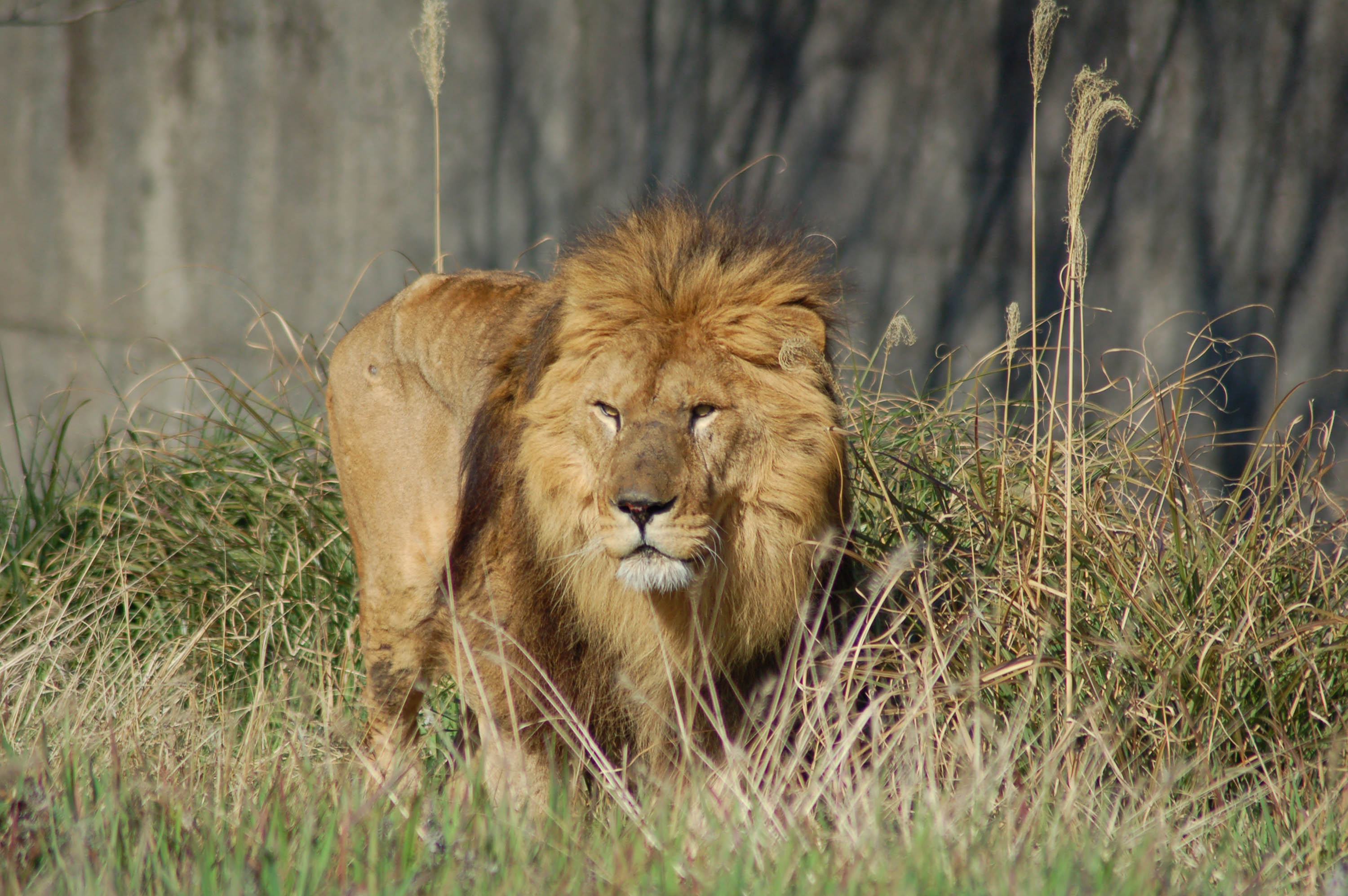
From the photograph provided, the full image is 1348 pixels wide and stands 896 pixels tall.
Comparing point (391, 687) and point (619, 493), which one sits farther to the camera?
point (391, 687)

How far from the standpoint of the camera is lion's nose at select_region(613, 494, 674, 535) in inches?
83.2

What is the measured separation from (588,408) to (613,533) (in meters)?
0.29

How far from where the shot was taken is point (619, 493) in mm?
2121

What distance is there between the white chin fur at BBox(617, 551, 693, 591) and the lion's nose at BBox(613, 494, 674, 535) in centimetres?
6

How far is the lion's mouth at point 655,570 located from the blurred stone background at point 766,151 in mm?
2767

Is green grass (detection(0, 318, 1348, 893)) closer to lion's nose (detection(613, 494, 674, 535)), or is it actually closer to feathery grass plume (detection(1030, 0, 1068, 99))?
lion's nose (detection(613, 494, 674, 535))

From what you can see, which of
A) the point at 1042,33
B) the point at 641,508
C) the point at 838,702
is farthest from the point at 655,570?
the point at 1042,33

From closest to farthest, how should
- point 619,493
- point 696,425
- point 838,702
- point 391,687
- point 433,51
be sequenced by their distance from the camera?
1. point 619,493
2. point 696,425
3. point 838,702
4. point 391,687
5. point 433,51

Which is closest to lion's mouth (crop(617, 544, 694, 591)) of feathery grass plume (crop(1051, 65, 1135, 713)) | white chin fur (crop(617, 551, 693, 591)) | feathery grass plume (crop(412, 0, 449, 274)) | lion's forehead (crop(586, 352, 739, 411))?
white chin fur (crop(617, 551, 693, 591))

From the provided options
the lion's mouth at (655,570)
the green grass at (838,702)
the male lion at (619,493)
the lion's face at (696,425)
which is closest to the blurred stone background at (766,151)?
the green grass at (838,702)

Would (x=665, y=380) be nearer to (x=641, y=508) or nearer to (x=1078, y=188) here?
(x=641, y=508)

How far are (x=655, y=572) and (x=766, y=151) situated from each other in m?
3.44

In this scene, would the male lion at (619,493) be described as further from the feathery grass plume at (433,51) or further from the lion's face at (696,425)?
the feathery grass plume at (433,51)

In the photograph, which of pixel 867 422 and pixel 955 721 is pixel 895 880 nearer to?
pixel 955 721
